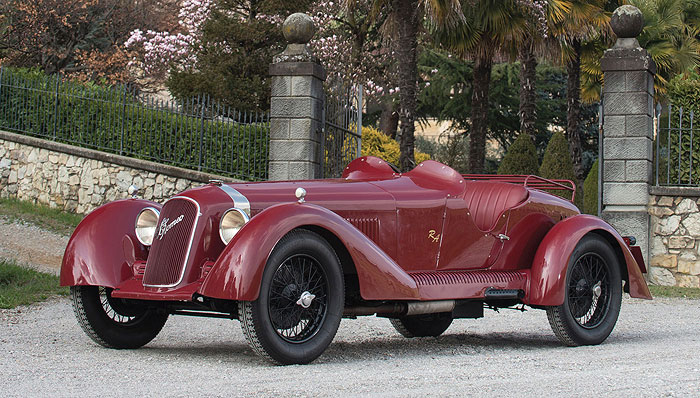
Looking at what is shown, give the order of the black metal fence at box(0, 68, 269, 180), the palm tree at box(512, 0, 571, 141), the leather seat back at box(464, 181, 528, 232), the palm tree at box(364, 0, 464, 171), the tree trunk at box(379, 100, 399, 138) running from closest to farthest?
the leather seat back at box(464, 181, 528, 232), the black metal fence at box(0, 68, 269, 180), the palm tree at box(364, 0, 464, 171), the palm tree at box(512, 0, 571, 141), the tree trunk at box(379, 100, 399, 138)

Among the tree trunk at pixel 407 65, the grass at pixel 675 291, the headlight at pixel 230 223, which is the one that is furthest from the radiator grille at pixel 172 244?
the tree trunk at pixel 407 65

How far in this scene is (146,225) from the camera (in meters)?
5.95

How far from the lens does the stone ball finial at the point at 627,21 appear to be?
11.8m

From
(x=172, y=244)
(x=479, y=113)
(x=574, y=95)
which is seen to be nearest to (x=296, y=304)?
(x=172, y=244)

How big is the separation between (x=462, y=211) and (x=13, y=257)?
26.6 ft

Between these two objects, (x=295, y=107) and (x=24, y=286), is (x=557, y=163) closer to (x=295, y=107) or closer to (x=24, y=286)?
(x=295, y=107)

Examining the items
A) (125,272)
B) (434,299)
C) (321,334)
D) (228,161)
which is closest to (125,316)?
(125,272)

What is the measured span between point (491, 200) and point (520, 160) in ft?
34.6

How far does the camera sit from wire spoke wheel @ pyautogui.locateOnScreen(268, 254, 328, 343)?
5.12 meters

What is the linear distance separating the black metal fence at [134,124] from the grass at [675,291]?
224 inches

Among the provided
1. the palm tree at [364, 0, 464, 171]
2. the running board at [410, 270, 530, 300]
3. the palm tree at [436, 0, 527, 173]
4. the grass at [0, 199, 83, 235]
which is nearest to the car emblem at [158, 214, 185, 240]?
the running board at [410, 270, 530, 300]

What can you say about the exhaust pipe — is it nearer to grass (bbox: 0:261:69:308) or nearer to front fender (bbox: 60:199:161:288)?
front fender (bbox: 60:199:161:288)

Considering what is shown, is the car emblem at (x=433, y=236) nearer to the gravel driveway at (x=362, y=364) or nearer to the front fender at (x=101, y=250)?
the gravel driveway at (x=362, y=364)

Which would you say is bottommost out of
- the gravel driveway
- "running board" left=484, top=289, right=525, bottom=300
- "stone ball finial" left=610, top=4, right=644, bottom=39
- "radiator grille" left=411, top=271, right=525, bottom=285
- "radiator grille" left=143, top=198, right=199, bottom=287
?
the gravel driveway
